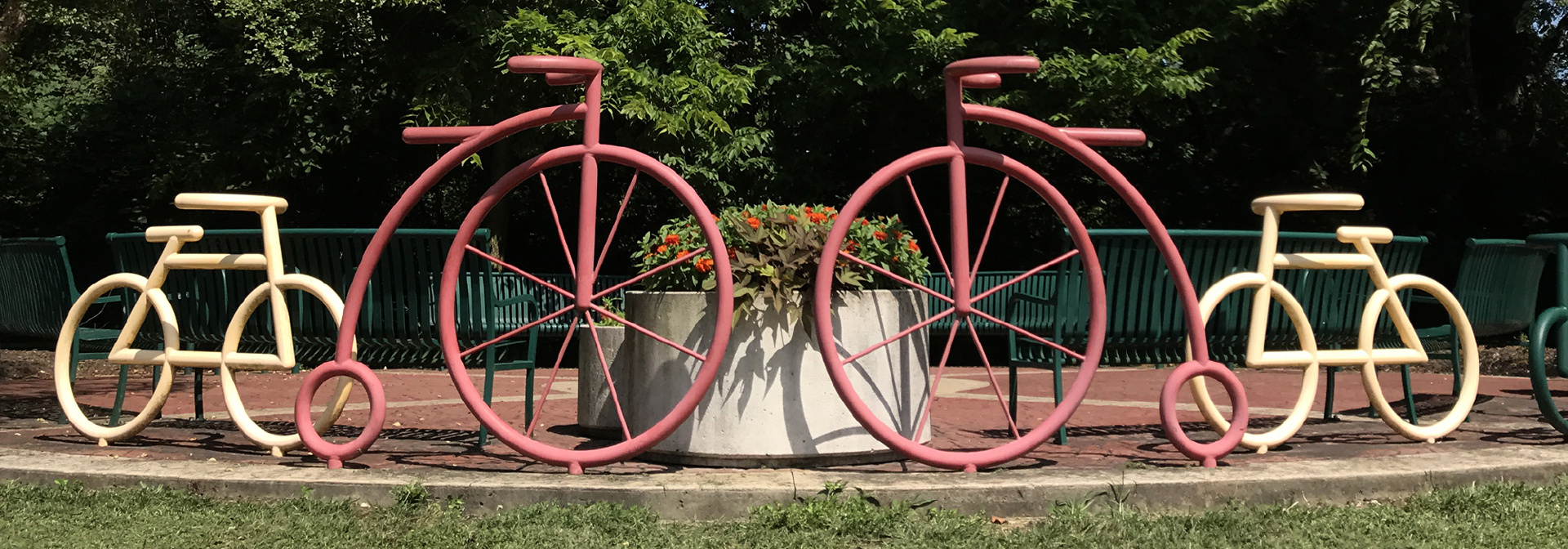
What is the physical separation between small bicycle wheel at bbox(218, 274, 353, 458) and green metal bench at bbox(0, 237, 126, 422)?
134 cm

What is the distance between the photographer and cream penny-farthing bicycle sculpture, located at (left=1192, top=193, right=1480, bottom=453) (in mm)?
5211

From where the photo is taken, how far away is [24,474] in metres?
4.67

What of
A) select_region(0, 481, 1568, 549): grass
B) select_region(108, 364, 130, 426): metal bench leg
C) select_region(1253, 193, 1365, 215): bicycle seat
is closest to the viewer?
select_region(0, 481, 1568, 549): grass

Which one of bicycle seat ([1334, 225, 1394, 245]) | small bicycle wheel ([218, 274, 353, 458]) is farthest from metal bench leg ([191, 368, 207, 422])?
bicycle seat ([1334, 225, 1394, 245])

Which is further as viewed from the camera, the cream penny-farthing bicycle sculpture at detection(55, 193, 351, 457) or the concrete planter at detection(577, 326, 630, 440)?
the concrete planter at detection(577, 326, 630, 440)

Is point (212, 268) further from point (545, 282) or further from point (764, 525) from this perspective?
point (764, 525)

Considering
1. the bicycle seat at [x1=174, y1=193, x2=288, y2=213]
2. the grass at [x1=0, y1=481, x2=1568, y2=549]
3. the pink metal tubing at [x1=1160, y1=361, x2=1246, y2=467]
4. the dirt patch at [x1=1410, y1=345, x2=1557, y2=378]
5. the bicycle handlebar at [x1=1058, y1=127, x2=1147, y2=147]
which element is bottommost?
the dirt patch at [x1=1410, y1=345, x2=1557, y2=378]

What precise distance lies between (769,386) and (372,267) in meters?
1.57

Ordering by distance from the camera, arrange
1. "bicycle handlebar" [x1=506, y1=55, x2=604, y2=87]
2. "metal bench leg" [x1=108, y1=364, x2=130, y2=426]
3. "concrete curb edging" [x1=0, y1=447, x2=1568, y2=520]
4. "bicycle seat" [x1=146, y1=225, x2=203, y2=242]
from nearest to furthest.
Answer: "concrete curb edging" [x1=0, y1=447, x2=1568, y2=520], "bicycle handlebar" [x1=506, y1=55, x2=604, y2=87], "bicycle seat" [x1=146, y1=225, x2=203, y2=242], "metal bench leg" [x1=108, y1=364, x2=130, y2=426]

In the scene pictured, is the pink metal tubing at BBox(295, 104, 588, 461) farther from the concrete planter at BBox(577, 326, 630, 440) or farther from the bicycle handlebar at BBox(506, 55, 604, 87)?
the concrete planter at BBox(577, 326, 630, 440)

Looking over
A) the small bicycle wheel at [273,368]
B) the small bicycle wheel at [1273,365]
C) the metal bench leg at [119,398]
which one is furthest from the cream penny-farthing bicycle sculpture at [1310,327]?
the metal bench leg at [119,398]

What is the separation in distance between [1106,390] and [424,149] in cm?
1407

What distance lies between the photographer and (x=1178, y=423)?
489 centimetres

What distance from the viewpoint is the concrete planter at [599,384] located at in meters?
5.84
